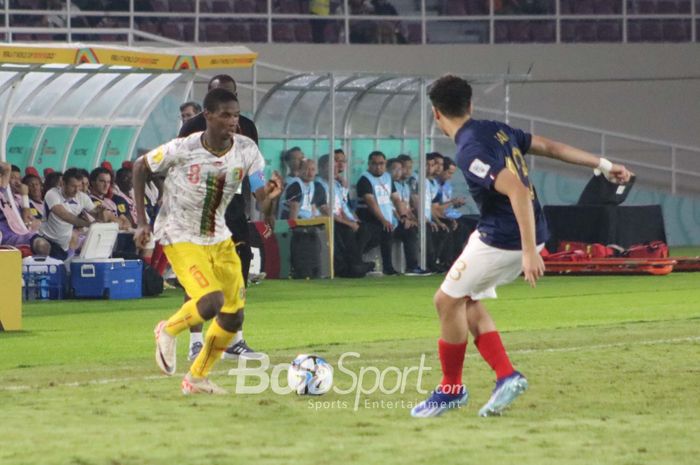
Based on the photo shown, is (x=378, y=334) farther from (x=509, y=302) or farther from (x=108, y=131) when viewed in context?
(x=108, y=131)

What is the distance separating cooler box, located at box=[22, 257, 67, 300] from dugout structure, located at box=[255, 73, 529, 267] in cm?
504

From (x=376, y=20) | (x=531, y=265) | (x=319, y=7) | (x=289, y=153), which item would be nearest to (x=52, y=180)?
(x=289, y=153)

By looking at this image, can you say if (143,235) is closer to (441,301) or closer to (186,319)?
(186,319)

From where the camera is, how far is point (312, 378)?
9625mm

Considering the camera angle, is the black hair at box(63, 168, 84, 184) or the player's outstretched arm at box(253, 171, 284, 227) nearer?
the player's outstretched arm at box(253, 171, 284, 227)

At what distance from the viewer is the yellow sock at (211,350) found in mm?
9734

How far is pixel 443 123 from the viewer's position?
8.91m

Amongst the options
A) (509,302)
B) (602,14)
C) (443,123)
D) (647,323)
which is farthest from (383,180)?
(443,123)

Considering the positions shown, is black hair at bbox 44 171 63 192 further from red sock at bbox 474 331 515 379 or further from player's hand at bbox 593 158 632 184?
player's hand at bbox 593 158 632 184

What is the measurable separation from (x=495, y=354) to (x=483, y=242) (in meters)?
0.63

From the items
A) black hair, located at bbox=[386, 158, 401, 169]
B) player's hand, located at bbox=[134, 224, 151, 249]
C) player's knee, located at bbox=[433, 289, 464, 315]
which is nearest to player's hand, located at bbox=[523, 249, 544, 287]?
player's knee, located at bbox=[433, 289, 464, 315]

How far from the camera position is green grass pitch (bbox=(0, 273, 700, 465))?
755 centimetres

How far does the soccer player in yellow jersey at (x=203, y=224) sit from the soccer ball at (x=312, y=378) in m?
0.49

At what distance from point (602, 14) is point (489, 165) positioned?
2621 cm
